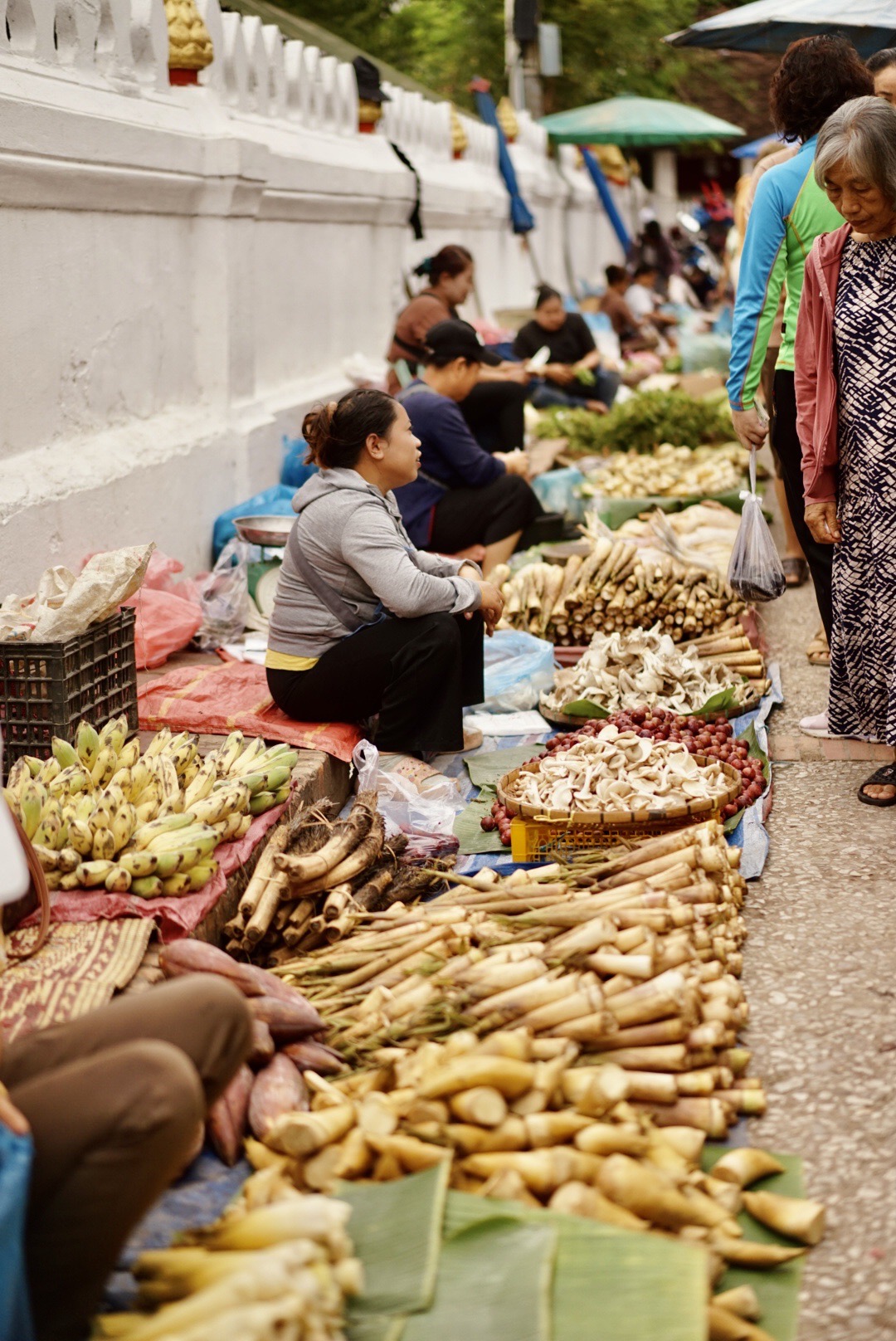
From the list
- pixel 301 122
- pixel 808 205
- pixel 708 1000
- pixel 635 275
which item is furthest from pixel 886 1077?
pixel 635 275

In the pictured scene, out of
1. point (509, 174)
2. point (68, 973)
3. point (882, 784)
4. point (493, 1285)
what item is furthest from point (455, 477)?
point (509, 174)

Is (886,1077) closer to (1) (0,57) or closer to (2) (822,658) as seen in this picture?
(2) (822,658)

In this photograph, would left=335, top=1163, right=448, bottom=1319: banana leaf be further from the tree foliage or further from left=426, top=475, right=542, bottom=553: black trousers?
the tree foliage

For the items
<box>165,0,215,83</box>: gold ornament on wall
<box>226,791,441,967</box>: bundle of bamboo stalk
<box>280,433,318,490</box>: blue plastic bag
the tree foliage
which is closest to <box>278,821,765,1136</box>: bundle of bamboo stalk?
<box>226,791,441,967</box>: bundle of bamboo stalk

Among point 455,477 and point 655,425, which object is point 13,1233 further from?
point 655,425

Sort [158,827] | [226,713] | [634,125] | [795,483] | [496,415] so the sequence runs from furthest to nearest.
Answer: [634,125] → [496,415] → [795,483] → [226,713] → [158,827]

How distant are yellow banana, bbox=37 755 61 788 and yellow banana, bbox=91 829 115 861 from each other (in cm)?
34

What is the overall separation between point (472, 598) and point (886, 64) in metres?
2.74

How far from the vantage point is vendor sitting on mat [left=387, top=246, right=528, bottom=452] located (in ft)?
30.5

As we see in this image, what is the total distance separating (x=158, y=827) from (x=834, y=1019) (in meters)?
1.81

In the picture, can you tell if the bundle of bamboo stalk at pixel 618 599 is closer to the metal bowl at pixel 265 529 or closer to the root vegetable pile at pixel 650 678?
the root vegetable pile at pixel 650 678

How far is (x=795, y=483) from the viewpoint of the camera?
18.2ft

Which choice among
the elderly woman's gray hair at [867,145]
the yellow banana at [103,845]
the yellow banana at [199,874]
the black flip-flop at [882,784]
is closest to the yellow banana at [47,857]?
the yellow banana at [103,845]

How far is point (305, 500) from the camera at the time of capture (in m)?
5.25
